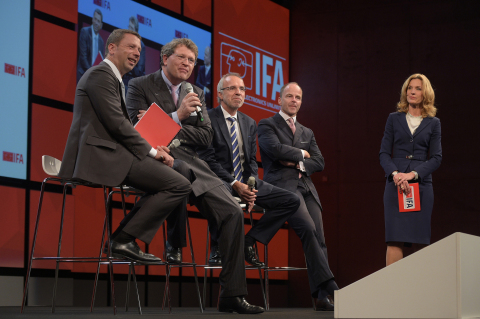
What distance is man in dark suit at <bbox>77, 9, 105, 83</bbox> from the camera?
514 cm

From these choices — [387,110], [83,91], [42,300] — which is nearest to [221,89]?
[83,91]

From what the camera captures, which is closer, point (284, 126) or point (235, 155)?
point (235, 155)

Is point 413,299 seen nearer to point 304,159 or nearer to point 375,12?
point 304,159

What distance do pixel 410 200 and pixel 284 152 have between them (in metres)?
1.00

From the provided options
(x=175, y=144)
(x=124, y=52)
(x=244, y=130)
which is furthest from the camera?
(x=244, y=130)

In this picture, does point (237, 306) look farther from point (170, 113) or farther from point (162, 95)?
point (162, 95)

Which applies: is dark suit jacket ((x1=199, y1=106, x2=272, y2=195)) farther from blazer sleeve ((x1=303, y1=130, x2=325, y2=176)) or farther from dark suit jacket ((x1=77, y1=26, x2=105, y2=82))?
dark suit jacket ((x1=77, y1=26, x2=105, y2=82))

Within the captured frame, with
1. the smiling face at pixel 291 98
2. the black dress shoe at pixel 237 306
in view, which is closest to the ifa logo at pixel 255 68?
the smiling face at pixel 291 98

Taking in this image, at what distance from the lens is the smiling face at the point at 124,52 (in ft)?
11.0

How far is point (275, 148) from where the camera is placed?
4.57 meters

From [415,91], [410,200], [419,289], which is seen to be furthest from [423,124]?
[419,289]

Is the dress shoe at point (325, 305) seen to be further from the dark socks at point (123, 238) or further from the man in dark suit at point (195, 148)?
the dark socks at point (123, 238)

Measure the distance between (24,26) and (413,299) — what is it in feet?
12.6

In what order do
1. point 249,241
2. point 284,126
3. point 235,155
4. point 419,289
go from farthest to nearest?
point 284,126, point 235,155, point 249,241, point 419,289
